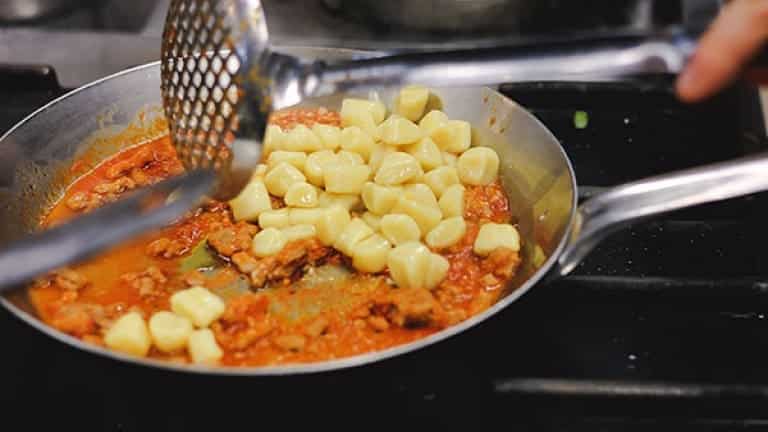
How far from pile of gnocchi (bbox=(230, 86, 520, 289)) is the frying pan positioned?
63 mm

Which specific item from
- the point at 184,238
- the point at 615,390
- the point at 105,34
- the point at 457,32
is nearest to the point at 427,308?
the point at 615,390

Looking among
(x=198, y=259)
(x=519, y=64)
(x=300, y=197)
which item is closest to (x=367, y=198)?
(x=300, y=197)

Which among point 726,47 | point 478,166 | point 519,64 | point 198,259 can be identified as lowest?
point 198,259

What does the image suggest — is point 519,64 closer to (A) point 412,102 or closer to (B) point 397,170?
(B) point 397,170

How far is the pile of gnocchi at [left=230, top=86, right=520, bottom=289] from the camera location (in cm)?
155

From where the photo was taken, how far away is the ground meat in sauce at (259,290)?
138cm

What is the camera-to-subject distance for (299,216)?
5.34 feet

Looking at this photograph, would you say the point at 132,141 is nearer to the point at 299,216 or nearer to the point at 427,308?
the point at 299,216

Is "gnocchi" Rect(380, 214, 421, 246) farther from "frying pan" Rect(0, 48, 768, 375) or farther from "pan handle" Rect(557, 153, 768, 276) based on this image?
"pan handle" Rect(557, 153, 768, 276)

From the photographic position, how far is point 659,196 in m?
1.33

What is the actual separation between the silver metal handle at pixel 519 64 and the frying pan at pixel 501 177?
22cm

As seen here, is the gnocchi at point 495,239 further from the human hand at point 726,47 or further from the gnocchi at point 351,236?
the human hand at point 726,47

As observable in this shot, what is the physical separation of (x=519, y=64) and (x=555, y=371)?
53 cm

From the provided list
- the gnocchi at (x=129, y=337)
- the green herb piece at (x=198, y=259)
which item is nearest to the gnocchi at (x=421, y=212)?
the green herb piece at (x=198, y=259)
